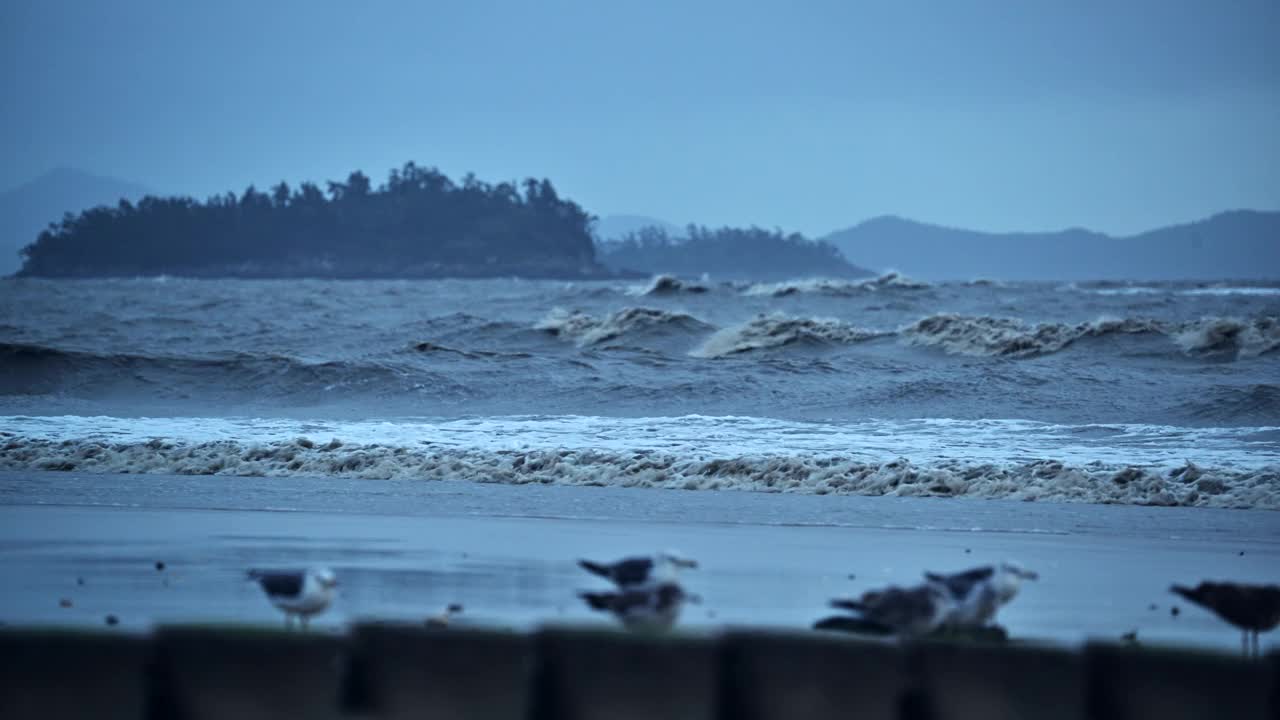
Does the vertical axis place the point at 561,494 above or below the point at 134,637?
below

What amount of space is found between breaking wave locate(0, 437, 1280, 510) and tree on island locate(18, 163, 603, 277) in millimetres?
111358

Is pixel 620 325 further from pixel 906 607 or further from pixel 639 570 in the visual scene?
pixel 906 607

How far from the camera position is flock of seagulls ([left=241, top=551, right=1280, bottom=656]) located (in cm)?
404

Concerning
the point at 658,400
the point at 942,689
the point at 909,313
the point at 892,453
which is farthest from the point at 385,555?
the point at 909,313


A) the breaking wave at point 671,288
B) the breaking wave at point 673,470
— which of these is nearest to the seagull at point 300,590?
the breaking wave at point 673,470

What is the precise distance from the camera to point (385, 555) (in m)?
6.61

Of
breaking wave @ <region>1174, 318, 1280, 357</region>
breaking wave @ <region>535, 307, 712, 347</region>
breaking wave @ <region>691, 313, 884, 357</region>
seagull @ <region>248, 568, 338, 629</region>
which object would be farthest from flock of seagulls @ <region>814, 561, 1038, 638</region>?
breaking wave @ <region>535, 307, 712, 347</region>

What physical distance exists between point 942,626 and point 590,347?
20250 millimetres

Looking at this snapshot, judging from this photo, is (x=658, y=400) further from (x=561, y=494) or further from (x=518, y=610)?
(x=518, y=610)

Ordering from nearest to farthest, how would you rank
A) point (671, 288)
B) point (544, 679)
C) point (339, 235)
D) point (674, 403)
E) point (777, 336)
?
point (544, 679), point (674, 403), point (777, 336), point (671, 288), point (339, 235)

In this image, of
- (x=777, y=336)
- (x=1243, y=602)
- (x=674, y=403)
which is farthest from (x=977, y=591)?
(x=777, y=336)

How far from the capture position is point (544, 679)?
3.34 m

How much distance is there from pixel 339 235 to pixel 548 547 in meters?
133

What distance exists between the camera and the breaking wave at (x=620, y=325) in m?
25.2
